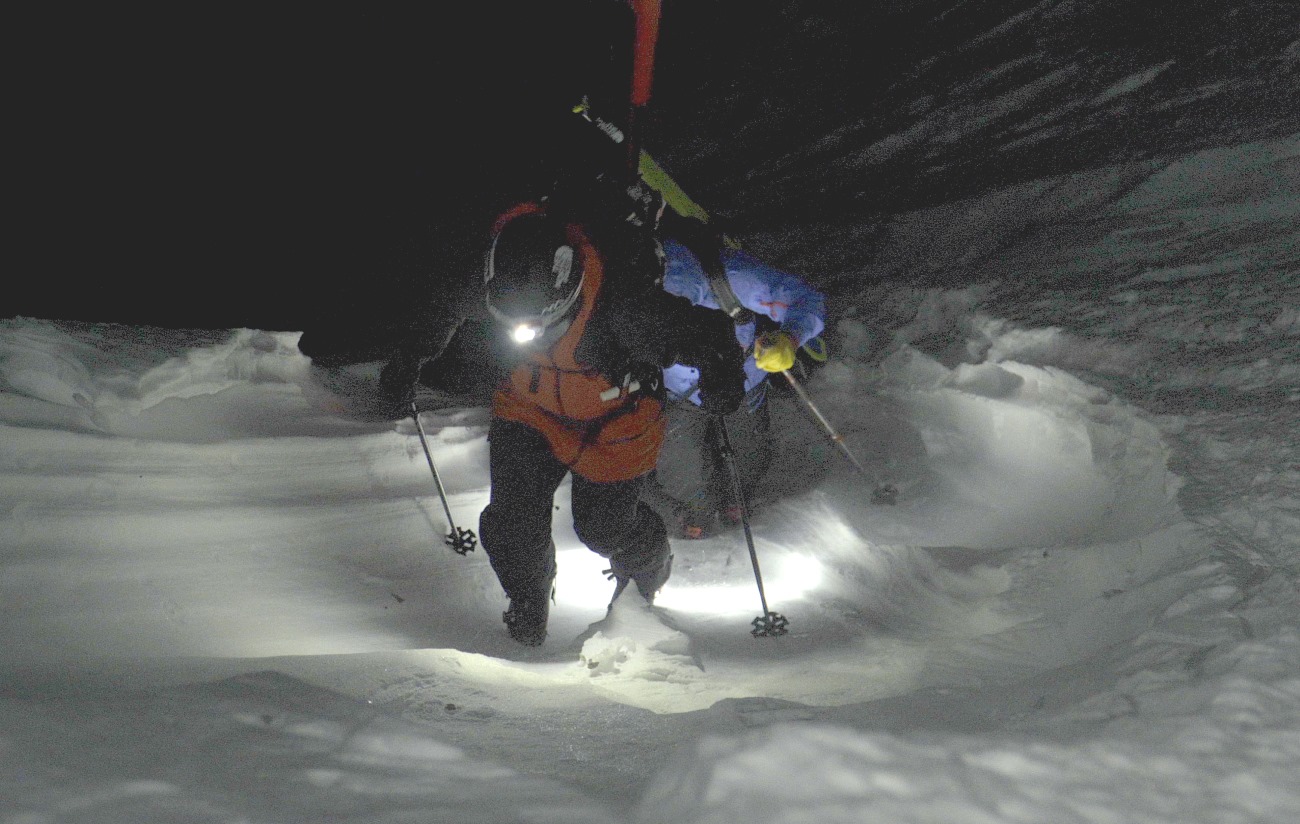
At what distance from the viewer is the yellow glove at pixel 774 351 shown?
11.5ft

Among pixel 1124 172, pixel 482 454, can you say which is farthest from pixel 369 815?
pixel 1124 172

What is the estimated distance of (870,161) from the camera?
24.6ft

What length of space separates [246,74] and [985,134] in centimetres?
1111

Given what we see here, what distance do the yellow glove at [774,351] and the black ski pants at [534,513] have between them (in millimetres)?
865

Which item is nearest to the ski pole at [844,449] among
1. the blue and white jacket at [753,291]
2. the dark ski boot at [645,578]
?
the blue and white jacket at [753,291]

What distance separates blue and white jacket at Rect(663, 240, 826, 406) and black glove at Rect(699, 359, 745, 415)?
2.23 feet

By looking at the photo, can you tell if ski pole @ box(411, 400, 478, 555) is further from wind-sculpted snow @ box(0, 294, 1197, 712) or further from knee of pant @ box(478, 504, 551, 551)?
knee of pant @ box(478, 504, 551, 551)

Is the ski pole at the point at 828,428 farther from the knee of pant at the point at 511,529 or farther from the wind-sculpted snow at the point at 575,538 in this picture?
the knee of pant at the point at 511,529

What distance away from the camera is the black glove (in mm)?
2904

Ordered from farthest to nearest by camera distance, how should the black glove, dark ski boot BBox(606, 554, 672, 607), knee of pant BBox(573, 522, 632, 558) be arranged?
dark ski boot BBox(606, 554, 672, 607) < knee of pant BBox(573, 522, 632, 558) < the black glove

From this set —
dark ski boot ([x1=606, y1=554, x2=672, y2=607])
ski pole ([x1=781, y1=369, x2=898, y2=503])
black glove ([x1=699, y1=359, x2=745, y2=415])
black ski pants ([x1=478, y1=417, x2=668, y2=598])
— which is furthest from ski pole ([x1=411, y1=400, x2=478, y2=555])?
ski pole ([x1=781, y1=369, x2=898, y2=503])

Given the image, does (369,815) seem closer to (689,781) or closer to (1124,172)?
(689,781)

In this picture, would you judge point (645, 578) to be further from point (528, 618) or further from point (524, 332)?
point (524, 332)

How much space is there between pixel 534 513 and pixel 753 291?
1.67 m
